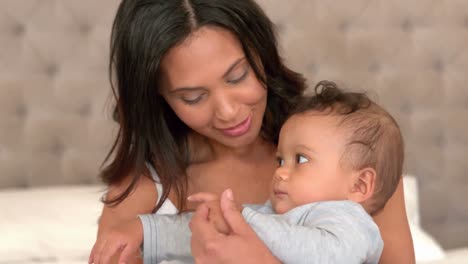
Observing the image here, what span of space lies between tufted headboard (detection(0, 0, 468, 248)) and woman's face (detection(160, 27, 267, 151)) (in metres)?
1.29

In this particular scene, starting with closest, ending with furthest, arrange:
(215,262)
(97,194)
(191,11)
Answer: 1. (215,262)
2. (191,11)
3. (97,194)

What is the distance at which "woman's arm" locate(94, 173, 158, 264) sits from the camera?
173 cm

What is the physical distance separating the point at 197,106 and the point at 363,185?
41 cm

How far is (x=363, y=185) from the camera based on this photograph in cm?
146

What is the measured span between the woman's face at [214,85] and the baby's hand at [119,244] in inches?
11.1

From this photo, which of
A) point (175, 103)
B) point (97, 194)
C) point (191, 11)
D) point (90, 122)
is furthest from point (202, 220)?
point (90, 122)

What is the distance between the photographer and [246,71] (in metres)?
1.58

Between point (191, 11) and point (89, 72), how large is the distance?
1340 mm

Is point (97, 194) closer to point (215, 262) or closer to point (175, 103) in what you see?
point (175, 103)

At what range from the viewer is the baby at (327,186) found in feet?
4.33

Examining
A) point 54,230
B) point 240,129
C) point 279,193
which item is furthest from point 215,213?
point 54,230

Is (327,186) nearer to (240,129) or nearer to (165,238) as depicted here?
(240,129)

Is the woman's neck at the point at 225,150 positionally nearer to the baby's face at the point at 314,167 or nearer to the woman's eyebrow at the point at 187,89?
the woman's eyebrow at the point at 187,89

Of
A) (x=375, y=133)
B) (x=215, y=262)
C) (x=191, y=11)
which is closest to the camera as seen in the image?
(x=215, y=262)
